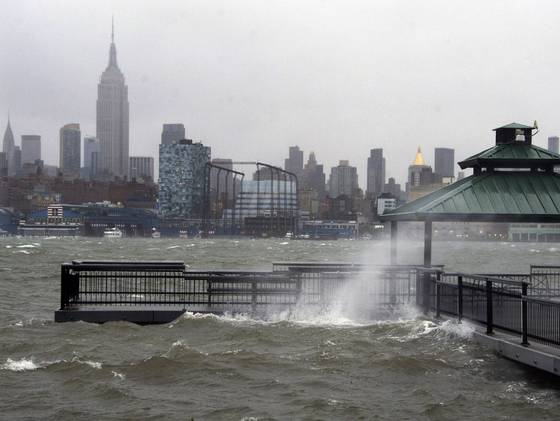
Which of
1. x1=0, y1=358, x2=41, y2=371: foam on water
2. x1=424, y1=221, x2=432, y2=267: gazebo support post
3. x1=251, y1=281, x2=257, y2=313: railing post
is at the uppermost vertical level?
x1=424, y1=221, x2=432, y2=267: gazebo support post

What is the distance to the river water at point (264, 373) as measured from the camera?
13320mm

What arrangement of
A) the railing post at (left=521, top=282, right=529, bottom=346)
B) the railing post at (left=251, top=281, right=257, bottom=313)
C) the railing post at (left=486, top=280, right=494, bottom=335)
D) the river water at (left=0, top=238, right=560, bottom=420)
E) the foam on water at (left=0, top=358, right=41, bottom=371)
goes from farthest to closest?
the railing post at (left=251, top=281, right=257, bottom=313)
the foam on water at (left=0, top=358, right=41, bottom=371)
the railing post at (left=486, top=280, right=494, bottom=335)
the railing post at (left=521, top=282, right=529, bottom=346)
the river water at (left=0, top=238, right=560, bottom=420)

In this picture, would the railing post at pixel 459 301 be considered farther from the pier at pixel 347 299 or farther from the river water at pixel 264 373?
the river water at pixel 264 373

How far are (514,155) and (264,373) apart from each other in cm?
1095

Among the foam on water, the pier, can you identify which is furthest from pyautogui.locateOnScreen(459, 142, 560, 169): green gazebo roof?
the foam on water

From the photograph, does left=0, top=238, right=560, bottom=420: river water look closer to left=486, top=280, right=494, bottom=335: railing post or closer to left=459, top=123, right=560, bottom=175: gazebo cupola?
left=486, top=280, right=494, bottom=335: railing post

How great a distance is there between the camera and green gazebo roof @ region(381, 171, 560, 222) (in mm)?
20797

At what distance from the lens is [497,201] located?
21.3 meters

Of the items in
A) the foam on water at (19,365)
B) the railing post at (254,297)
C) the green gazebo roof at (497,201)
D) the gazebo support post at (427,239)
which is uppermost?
Answer: the green gazebo roof at (497,201)

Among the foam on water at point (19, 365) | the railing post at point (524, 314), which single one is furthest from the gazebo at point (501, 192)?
the foam on water at point (19, 365)

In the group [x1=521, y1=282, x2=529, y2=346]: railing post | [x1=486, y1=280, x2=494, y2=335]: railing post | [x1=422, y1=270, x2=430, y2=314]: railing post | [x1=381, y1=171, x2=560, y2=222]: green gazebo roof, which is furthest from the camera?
[x1=381, y1=171, x2=560, y2=222]: green gazebo roof

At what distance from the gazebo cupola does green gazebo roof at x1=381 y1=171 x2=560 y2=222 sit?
0.22 metres

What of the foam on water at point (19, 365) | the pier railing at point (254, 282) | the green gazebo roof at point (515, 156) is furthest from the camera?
the green gazebo roof at point (515, 156)

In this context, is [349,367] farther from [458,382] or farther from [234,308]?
[234,308]
